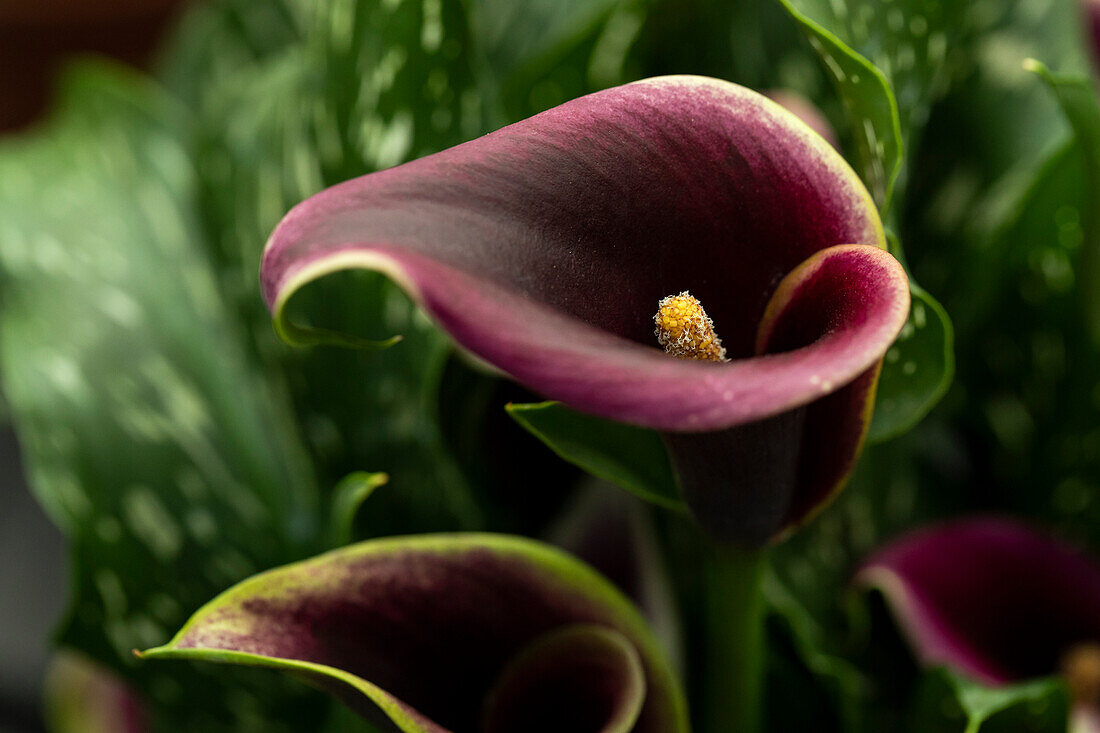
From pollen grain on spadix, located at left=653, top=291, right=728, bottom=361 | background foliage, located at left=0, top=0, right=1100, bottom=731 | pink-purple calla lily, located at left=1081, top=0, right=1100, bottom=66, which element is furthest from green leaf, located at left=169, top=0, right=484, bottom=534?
pink-purple calla lily, located at left=1081, top=0, right=1100, bottom=66

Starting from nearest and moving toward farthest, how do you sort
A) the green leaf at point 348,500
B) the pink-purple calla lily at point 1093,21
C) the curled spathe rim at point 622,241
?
the curled spathe rim at point 622,241
the green leaf at point 348,500
the pink-purple calla lily at point 1093,21

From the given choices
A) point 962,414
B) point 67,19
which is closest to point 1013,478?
point 962,414

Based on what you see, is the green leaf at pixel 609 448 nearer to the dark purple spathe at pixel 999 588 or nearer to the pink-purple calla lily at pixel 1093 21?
the dark purple spathe at pixel 999 588

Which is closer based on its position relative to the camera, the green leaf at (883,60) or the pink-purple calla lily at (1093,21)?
the green leaf at (883,60)

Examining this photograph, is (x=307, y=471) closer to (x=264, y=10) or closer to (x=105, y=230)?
(x=105, y=230)

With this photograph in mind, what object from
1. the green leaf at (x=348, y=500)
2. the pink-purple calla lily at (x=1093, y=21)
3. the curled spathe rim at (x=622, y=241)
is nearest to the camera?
the curled spathe rim at (x=622, y=241)

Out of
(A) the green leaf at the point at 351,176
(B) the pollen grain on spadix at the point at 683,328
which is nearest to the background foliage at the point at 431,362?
(A) the green leaf at the point at 351,176

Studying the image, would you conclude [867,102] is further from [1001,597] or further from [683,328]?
[1001,597]
